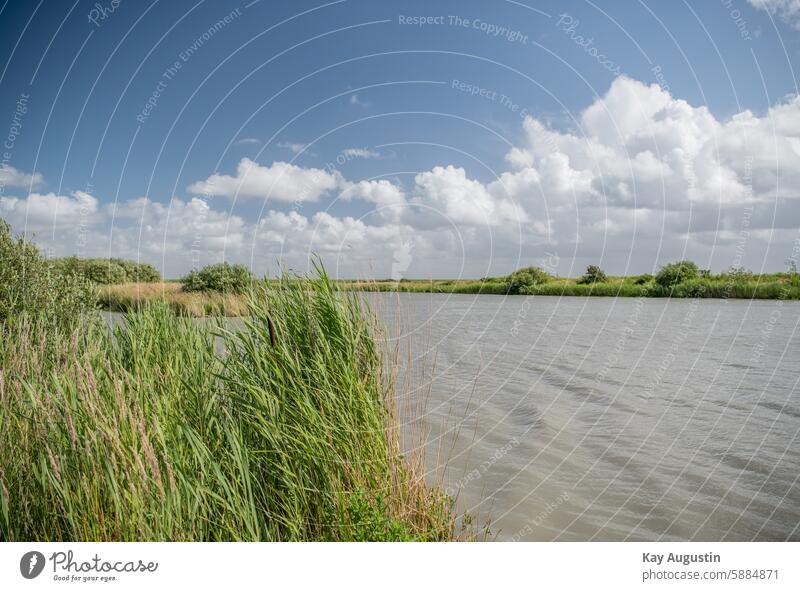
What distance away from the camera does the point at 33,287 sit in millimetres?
10516

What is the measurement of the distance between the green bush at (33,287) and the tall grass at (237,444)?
4310 mm

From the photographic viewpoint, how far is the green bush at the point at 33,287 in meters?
10.4

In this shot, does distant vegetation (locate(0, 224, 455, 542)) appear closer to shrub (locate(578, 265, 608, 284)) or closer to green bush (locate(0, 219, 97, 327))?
green bush (locate(0, 219, 97, 327))

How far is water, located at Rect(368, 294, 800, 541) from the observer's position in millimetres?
6656

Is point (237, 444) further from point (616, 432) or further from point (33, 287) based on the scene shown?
point (33, 287)

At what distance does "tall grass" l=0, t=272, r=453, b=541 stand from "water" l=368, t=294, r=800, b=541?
0.63m

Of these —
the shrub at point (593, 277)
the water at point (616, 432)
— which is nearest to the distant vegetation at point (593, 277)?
the shrub at point (593, 277)

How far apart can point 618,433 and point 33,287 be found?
11117 mm

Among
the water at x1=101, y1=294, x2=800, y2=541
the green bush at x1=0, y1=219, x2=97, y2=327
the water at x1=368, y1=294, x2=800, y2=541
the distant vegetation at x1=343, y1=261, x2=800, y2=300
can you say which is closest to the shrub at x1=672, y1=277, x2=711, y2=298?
the distant vegetation at x1=343, y1=261, x2=800, y2=300
